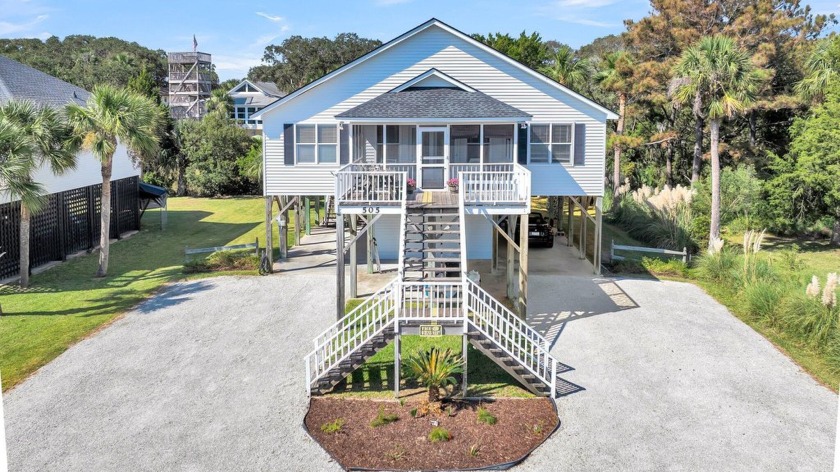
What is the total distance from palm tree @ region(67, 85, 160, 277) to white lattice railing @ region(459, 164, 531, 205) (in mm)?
10335

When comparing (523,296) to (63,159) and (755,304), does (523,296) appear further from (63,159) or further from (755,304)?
(63,159)

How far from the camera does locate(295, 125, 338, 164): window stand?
19.8 meters

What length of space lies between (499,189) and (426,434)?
25.0ft

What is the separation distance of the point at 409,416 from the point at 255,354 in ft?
15.2

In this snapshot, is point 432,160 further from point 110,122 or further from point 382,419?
point 110,122

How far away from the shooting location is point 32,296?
57.0 feet

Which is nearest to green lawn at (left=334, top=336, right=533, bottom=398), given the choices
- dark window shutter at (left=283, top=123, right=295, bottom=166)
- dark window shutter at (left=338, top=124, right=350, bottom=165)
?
dark window shutter at (left=338, top=124, right=350, bottom=165)

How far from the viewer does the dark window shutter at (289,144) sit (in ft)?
64.8

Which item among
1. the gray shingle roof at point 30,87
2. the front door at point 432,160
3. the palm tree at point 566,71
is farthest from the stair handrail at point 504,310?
the palm tree at point 566,71

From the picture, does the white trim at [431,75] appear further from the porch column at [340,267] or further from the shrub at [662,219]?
the shrub at [662,219]

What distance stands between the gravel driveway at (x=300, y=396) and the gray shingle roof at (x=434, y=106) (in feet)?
18.3

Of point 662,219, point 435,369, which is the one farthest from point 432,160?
point 662,219

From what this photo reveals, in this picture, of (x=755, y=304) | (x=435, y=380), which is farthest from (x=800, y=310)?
(x=435, y=380)

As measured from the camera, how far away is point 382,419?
10.5 m
